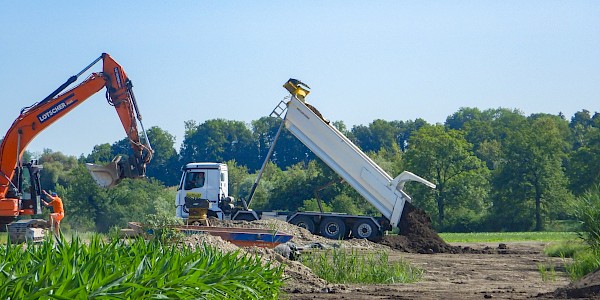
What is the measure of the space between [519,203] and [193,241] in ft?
147

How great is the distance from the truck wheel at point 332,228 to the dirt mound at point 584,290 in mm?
18269

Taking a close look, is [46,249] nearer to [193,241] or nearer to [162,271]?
[162,271]

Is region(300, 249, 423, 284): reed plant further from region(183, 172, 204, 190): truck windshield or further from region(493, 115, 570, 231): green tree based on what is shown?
region(493, 115, 570, 231): green tree

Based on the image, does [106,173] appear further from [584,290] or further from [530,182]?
[530,182]

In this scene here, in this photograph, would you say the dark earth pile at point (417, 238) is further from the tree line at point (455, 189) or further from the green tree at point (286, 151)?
the green tree at point (286, 151)

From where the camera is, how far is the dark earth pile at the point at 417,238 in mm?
30641

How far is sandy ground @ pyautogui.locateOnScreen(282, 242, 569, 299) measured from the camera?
14.8 m

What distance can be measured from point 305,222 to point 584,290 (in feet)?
65.7

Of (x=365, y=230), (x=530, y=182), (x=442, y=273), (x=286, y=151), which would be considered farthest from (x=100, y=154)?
(x=442, y=273)

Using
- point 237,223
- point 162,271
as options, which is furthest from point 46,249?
point 237,223

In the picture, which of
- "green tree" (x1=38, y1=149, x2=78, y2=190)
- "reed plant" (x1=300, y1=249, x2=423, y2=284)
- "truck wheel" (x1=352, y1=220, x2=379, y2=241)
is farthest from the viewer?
"green tree" (x1=38, y1=149, x2=78, y2=190)

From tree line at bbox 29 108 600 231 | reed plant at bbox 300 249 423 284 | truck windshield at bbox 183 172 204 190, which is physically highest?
tree line at bbox 29 108 600 231

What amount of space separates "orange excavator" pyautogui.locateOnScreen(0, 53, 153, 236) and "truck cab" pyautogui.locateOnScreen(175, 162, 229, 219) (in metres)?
5.36

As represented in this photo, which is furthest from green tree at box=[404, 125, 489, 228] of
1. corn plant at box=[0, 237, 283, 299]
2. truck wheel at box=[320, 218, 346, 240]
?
corn plant at box=[0, 237, 283, 299]
